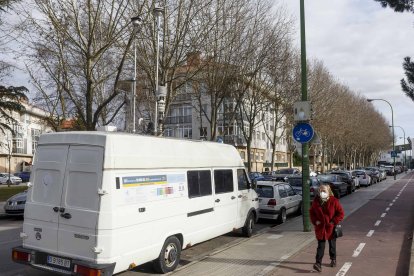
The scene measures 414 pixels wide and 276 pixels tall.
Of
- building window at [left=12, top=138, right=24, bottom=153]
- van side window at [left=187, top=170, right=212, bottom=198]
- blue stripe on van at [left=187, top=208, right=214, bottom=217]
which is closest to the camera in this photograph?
blue stripe on van at [left=187, top=208, right=214, bottom=217]

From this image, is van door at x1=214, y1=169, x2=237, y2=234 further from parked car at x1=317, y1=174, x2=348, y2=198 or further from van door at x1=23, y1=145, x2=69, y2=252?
parked car at x1=317, y1=174, x2=348, y2=198

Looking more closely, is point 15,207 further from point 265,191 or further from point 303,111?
point 303,111

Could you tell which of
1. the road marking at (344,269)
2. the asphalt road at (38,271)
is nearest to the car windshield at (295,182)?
the asphalt road at (38,271)

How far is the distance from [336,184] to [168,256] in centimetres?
1852

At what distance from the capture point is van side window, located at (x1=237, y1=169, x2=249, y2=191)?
11570 mm

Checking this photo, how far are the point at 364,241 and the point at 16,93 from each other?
709 inches

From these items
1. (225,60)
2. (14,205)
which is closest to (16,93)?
(14,205)

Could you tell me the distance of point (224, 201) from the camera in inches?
412

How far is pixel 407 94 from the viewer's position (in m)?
18.0

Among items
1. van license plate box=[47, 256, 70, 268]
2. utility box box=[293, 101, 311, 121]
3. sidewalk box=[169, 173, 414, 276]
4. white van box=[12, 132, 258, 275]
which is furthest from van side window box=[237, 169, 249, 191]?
van license plate box=[47, 256, 70, 268]

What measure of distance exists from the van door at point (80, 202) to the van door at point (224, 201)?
3.85 meters

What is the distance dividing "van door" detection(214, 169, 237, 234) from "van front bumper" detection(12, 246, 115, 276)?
155 inches

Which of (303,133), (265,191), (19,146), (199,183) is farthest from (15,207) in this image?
(19,146)

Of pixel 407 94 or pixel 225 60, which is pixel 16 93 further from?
pixel 407 94
